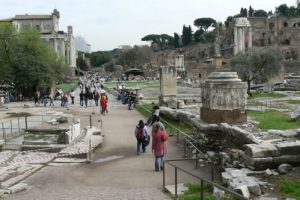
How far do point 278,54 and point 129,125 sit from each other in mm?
22930

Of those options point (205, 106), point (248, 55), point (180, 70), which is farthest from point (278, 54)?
point (180, 70)

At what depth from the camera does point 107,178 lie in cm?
1052

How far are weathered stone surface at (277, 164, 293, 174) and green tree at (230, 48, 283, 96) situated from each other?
29.2 meters

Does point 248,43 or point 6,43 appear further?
point 248,43

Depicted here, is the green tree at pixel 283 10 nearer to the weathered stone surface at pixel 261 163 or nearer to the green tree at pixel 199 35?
the green tree at pixel 199 35

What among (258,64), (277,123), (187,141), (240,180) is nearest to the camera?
(240,180)

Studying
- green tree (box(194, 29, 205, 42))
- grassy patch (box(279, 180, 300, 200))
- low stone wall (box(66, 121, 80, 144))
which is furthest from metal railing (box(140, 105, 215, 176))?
green tree (box(194, 29, 205, 42))

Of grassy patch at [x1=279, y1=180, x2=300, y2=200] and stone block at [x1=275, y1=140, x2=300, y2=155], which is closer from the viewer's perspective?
grassy patch at [x1=279, y1=180, x2=300, y2=200]

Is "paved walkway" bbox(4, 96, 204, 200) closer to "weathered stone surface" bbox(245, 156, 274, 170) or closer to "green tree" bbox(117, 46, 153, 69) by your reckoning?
"weathered stone surface" bbox(245, 156, 274, 170)

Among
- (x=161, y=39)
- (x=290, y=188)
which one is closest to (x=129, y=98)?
(x=290, y=188)

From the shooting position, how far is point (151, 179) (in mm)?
10266

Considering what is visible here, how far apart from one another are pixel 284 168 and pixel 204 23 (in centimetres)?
13918

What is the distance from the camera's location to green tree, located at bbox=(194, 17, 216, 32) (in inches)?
5645

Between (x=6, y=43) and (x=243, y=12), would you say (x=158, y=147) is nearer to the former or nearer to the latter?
(x=6, y=43)
